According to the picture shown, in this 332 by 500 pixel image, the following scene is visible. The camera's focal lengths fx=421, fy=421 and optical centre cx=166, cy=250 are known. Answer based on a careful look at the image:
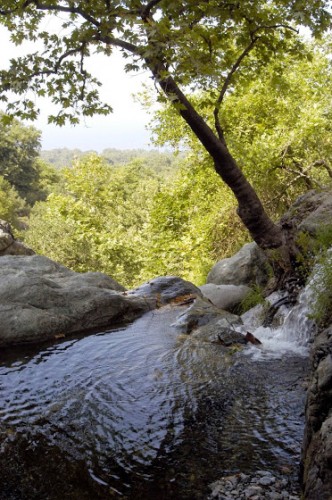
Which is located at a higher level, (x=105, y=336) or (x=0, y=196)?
(x=0, y=196)

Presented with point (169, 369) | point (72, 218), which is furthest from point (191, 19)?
point (72, 218)

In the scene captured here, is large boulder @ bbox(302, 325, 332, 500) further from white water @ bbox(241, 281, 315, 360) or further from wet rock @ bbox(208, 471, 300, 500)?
white water @ bbox(241, 281, 315, 360)

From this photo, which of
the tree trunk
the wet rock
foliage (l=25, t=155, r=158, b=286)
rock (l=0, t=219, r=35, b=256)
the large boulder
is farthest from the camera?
foliage (l=25, t=155, r=158, b=286)

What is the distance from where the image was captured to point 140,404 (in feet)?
15.8

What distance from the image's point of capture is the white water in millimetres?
6160

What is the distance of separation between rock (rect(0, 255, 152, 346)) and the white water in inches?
120

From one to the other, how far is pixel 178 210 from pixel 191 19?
12.2m

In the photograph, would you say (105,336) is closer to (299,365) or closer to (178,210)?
(299,365)

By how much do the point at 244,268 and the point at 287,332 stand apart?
4.68 metres

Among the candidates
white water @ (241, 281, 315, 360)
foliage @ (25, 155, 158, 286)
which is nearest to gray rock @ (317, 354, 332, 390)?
white water @ (241, 281, 315, 360)

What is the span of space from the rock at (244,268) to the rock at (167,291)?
3.61 ft

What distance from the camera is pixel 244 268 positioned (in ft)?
37.5

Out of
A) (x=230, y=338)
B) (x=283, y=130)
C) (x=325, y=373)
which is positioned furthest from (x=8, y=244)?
(x=325, y=373)

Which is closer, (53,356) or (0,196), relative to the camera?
(53,356)
